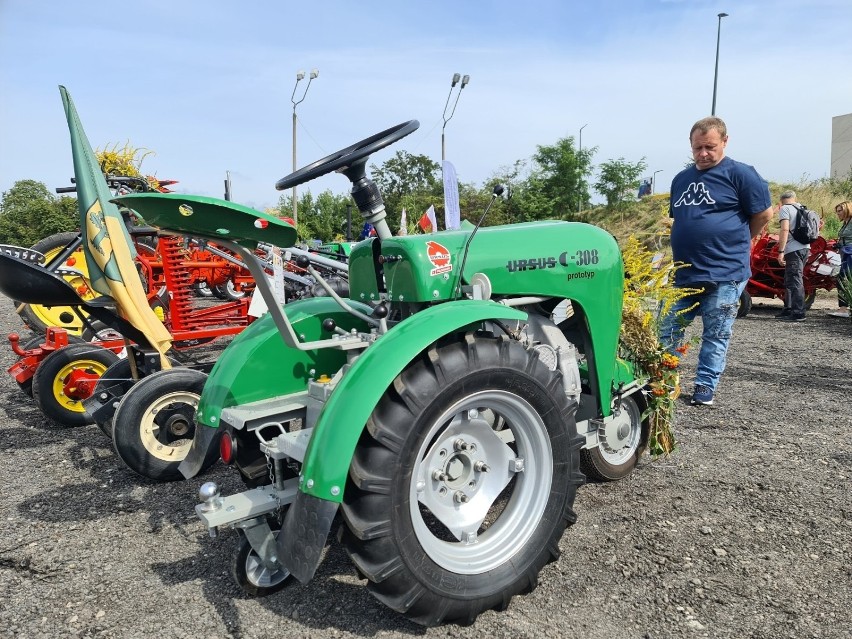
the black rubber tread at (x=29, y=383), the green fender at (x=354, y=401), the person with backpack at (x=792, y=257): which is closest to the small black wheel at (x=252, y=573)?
the green fender at (x=354, y=401)

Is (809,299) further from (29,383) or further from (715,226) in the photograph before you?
(29,383)

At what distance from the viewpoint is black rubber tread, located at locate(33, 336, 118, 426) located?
164 inches

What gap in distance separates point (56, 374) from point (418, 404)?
3.47 meters

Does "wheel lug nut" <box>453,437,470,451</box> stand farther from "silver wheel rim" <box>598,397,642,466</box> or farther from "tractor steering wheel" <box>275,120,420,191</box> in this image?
"tractor steering wheel" <box>275,120,420,191</box>

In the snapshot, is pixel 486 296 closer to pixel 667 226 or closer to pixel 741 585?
pixel 741 585

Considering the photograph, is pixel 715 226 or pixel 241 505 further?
pixel 715 226

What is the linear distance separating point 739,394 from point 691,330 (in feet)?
10.4

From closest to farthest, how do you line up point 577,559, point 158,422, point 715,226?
point 577,559
point 158,422
point 715,226

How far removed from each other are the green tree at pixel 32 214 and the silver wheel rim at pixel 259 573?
2585 cm

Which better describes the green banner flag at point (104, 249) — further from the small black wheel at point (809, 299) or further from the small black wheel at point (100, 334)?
the small black wheel at point (809, 299)

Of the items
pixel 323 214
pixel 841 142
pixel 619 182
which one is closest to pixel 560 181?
pixel 619 182

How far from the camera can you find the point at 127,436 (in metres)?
3.17

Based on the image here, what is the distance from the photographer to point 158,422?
3.31 metres

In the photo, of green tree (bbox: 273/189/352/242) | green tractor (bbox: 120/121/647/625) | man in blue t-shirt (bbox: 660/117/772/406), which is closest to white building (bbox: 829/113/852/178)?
green tree (bbox: 273/189/352/242)
